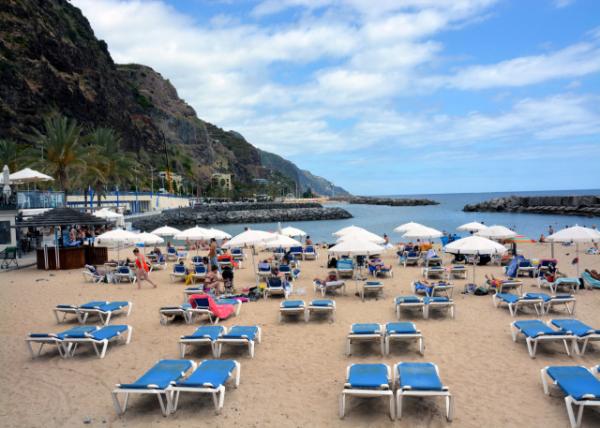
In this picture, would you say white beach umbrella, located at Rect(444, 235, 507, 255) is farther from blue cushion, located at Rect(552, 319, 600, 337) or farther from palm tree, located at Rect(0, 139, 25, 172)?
palm tree, located at Rect(0, 139, 25, 172)

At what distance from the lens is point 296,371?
7105mm

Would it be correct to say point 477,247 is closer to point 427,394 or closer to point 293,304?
point 293,304

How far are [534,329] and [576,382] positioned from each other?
2255mm

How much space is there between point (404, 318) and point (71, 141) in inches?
1056

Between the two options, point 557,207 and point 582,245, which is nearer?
point 582,245

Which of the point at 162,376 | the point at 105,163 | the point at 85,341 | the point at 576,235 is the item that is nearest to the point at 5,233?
the point at 105,163

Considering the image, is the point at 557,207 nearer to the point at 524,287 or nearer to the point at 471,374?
the point at 524,287

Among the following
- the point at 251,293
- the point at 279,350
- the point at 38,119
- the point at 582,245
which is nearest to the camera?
the point at 279,350

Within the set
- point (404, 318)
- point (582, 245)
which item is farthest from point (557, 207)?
point (404, 318)

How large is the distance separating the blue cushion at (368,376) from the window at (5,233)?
22.7 meters

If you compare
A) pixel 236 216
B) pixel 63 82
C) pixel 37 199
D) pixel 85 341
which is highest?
pixel 63 82

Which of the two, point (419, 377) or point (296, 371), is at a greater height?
point (419, 377)

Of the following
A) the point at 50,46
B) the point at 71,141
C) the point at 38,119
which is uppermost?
the point at 50,46

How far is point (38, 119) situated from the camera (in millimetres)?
58312
